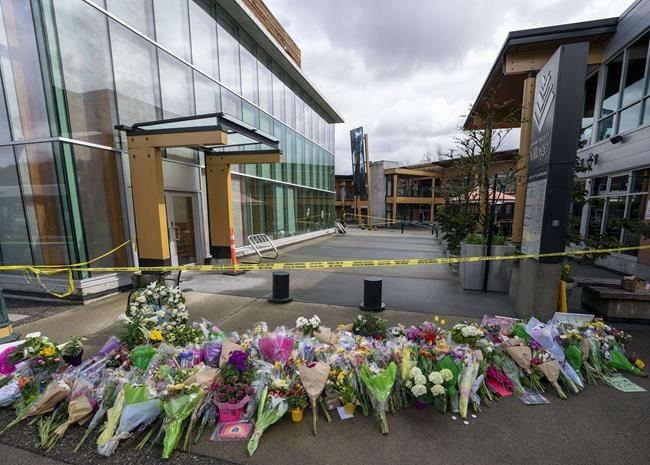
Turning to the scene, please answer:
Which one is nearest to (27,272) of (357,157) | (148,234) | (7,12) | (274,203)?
(148,234)

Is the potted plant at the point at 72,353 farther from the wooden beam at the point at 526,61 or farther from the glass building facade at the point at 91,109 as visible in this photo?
the wooden beam at the point at 526,61

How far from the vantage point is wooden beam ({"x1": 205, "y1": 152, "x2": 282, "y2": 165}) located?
24.8 feet

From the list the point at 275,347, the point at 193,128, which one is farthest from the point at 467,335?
the point at 193,128

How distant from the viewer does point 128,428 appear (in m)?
2.09

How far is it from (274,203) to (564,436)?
1160 cm

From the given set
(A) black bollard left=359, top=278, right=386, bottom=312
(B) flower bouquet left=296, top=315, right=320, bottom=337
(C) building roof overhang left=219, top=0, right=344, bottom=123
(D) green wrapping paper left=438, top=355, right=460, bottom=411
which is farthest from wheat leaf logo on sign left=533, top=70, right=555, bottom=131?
(C) building roof overhang left=219, top=0, right=344, bottom=123

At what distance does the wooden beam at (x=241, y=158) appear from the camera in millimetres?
7574

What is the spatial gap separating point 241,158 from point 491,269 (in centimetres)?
664

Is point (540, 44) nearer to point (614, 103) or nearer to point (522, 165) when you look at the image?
point (614, 103)

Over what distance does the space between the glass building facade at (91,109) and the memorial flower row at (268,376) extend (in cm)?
333

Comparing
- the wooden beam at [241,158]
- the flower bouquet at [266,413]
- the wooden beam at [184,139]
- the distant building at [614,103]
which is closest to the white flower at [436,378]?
the flower bouquet at [266,413]

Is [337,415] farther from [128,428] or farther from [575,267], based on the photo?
[575,267]

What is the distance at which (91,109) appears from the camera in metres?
5.56

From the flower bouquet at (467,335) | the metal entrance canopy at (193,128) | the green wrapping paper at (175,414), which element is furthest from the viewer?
the metal entrance canopy at (193,128)
